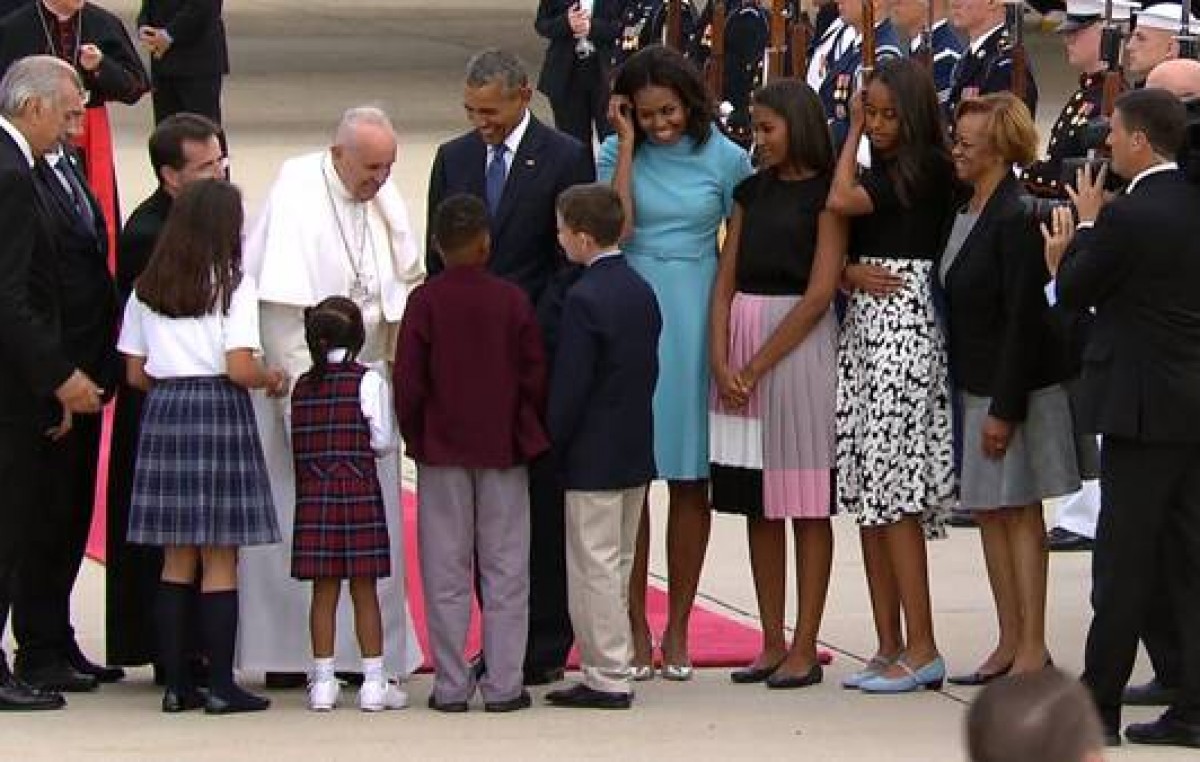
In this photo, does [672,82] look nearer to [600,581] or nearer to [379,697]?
[600,581]

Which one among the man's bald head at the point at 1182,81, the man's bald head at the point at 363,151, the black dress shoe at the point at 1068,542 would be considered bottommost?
the black dress shoe at the point at 1068,542

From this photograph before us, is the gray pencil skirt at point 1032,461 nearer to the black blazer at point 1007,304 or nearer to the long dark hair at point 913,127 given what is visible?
the black blazer at point 1007,304

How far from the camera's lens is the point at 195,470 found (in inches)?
288

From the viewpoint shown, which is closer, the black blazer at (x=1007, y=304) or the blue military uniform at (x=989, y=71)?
the black blazer at (x=1007, y=304)

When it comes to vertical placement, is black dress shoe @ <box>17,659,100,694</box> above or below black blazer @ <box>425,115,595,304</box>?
below

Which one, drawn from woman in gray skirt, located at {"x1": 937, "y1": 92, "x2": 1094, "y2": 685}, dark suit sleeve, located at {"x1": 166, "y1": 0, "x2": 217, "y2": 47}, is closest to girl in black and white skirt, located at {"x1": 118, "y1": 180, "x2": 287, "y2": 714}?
woman in gray skirt, located at {"x1": 937, "y1": 92, "x2": 1094, "y2": 685}

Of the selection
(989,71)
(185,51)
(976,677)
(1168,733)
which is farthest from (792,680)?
(185,51)

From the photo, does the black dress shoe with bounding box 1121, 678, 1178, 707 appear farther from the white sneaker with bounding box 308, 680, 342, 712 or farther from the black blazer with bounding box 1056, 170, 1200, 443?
the white sneaker with bounding box 308, 680, 342, 712

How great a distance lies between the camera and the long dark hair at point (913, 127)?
7.58 m

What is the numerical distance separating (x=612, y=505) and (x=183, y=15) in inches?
332

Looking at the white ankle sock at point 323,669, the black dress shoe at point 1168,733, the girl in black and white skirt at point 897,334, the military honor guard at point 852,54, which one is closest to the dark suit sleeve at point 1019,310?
the girl in black and white skirt at point 897,334

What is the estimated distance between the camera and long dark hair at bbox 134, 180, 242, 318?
24.0ft

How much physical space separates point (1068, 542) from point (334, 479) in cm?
320

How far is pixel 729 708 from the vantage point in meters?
7.63
